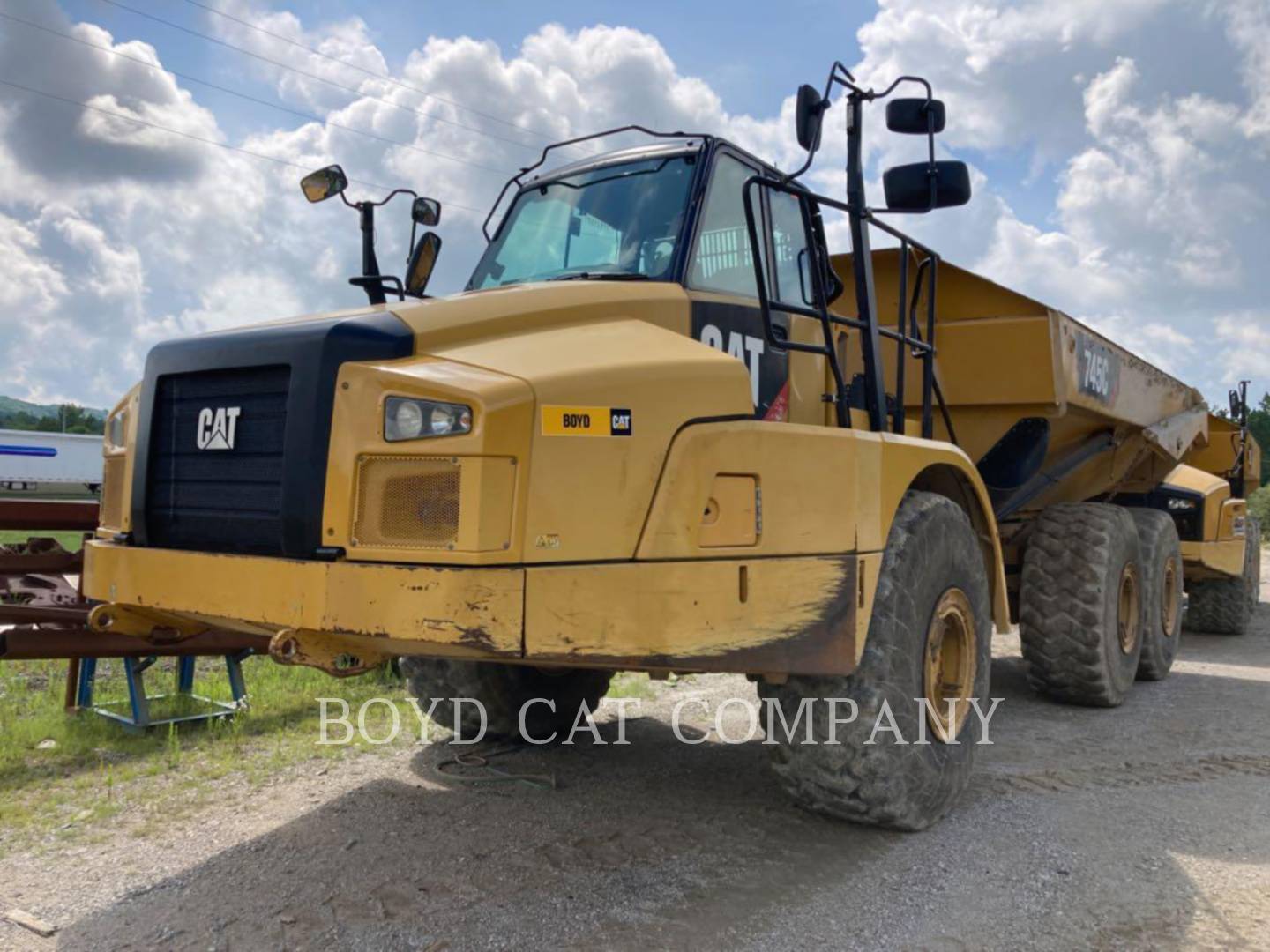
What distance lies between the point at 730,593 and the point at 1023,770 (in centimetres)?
272

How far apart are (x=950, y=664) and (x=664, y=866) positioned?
5.16 feet

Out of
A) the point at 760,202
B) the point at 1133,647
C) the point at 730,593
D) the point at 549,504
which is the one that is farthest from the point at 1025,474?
the point at 549,504

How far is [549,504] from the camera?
9.91 feet

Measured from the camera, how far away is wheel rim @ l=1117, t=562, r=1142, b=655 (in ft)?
24.0

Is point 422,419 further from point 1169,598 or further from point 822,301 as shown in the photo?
point 1169,598

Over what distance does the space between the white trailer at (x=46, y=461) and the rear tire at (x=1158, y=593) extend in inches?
1283

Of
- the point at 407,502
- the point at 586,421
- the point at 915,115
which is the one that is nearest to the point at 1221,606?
the point at 915,115

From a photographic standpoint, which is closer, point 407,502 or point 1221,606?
point 407,502

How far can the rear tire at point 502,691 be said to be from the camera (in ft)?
17.2

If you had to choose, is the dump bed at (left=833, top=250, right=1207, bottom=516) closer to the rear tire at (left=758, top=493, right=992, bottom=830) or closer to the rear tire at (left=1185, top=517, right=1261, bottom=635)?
the rear tire at (left=758, top=493, right=992, bottom=830)

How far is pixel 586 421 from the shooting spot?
10.0ft

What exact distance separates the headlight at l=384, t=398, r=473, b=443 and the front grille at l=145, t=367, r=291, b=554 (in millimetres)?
464

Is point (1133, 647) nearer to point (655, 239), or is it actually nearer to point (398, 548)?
point (655, 239)

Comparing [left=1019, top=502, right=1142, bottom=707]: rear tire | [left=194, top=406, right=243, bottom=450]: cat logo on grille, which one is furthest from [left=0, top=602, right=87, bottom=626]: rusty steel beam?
[left=1019, top=502, right=1142, bottom=707]: rear tire
